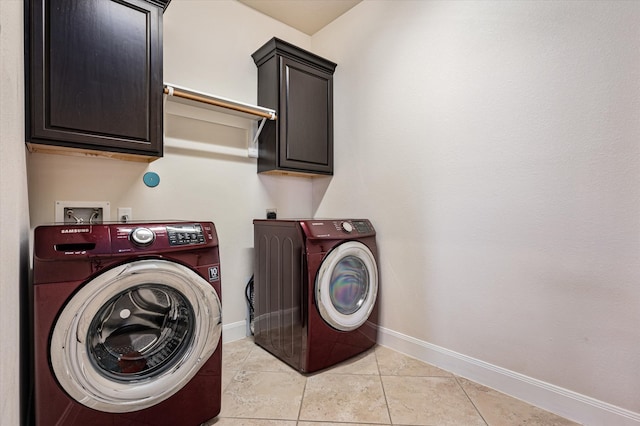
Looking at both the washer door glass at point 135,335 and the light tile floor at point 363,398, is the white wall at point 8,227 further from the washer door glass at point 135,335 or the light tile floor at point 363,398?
the light tile floor at point 363,398

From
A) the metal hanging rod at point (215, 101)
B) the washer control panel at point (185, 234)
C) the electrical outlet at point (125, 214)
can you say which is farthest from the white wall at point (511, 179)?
the electrical outlet at point (125, 214)

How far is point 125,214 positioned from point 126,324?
0.82m

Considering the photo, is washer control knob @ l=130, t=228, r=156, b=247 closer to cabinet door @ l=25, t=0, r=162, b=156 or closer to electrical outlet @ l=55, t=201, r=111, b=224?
cabinet door @ l=25, t=0, r=162, b=156

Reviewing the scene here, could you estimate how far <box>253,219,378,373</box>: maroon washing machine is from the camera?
1701 mm

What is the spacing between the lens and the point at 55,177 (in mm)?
1581

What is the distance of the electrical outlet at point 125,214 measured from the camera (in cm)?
177

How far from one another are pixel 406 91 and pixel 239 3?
4.75 feet

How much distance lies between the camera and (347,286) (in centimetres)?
192

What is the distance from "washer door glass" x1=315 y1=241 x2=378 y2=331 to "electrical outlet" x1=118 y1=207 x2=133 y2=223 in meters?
1.19

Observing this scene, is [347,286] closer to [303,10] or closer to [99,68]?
[99,68]

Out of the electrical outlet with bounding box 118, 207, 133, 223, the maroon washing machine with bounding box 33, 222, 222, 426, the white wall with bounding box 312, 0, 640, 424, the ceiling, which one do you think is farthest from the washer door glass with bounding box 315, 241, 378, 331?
the ceiling

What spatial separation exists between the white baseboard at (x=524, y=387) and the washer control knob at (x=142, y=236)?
168cm

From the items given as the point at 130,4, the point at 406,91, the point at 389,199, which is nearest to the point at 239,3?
the point at 130,4

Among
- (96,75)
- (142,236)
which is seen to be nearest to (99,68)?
(96,75)
